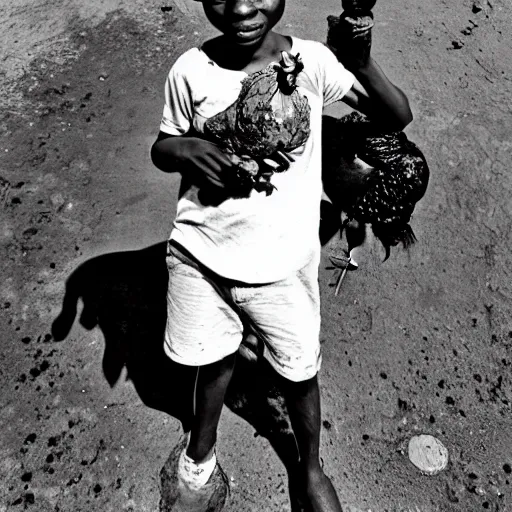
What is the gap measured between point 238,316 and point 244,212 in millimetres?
409

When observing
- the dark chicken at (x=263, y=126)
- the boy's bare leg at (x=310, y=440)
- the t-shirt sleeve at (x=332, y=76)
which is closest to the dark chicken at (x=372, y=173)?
the t-shirt sleeve at (x=332, y=76)

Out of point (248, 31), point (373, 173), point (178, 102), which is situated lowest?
point (373, 173)

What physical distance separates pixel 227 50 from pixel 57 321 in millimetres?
1667

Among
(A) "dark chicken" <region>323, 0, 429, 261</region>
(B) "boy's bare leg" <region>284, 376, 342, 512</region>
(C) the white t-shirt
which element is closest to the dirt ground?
(B) "boy's bare leg" <region>284, 376, 342, 512</region>

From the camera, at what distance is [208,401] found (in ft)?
7.75

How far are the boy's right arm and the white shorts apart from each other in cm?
28

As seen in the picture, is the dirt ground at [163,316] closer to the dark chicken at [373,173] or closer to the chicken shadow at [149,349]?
the chicken shadow at [149,349]

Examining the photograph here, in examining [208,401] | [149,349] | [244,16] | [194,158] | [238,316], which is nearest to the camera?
[244,16]

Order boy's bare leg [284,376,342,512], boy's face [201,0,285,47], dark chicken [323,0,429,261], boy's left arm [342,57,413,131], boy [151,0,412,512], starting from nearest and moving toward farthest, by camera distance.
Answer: boy's face [201,0,285,47] < boy [151,0,412,512] < boy's left arm [342,57,413,131] < boy's bare leg [284,376,342,512] < dark chicken [323,0,429,261]

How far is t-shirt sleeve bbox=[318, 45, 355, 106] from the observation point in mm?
2023

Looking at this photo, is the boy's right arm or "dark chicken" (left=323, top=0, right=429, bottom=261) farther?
"dark chicken" (left=323, top=0, right=429, bottom=261)

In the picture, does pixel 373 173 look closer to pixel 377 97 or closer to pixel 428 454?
pixel 377 97

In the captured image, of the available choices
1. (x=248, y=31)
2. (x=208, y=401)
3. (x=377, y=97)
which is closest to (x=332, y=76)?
(x=377, y=97)

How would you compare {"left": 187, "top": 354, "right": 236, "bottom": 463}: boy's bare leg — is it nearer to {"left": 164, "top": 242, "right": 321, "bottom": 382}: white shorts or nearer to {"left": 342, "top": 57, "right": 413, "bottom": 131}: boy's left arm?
{"left": 164, "top": 242, "right": 321, "bottom": 382}: white shorts
